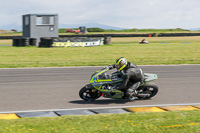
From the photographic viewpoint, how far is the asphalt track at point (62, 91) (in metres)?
9.62

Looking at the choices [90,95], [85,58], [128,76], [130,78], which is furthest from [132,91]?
[85,58]

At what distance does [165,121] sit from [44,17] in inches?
1381

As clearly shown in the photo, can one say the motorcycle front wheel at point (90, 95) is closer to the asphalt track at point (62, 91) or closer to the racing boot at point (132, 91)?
the asphalt track at point (62, 91)

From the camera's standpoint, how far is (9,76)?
16.0m

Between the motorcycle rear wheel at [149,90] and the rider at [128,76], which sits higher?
the rider at [128,76]

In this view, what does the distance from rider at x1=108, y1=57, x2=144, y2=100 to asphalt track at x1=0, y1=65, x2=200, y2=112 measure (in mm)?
352

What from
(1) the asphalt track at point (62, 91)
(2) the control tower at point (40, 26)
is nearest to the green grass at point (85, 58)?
(1) the asphalt track at point (62, 91)

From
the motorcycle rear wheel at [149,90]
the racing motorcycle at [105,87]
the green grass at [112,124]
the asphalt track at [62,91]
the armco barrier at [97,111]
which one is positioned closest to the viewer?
the green grass at [112,124]

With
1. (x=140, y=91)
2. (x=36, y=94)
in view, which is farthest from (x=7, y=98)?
(x=140, y=91)

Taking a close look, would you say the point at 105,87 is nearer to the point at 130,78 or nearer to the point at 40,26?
the point at 130,78

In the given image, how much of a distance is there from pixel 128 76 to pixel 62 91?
9.73 feet

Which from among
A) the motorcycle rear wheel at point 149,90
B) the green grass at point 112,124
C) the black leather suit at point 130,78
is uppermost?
the black leather suit at point 130,78

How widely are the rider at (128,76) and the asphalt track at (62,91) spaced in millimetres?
352

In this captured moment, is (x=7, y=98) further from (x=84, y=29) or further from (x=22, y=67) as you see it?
(x=84, y=29)
